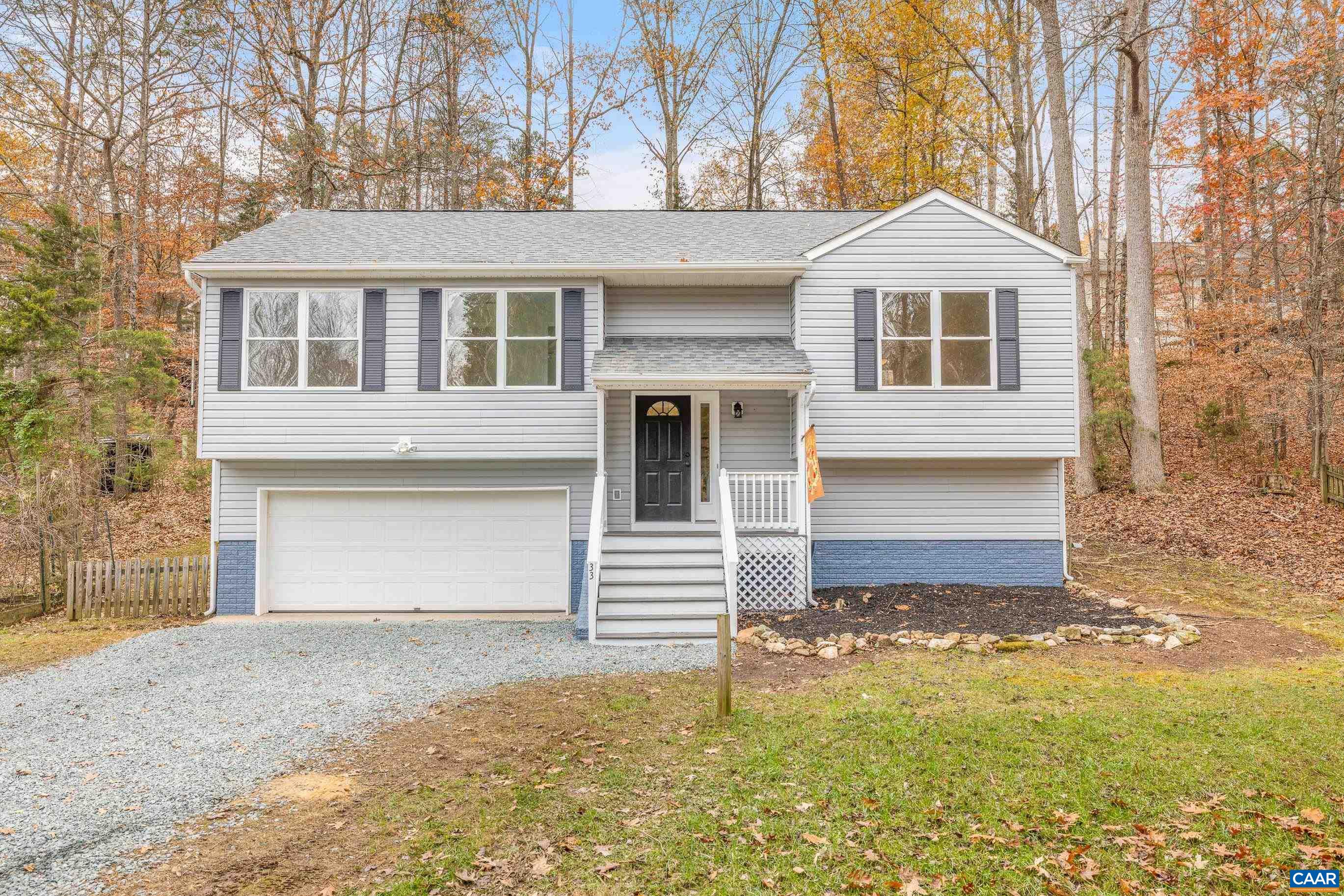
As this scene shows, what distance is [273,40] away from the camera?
59.6 ft

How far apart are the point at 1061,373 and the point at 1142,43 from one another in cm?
986

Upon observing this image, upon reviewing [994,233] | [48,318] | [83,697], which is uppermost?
[994,233]

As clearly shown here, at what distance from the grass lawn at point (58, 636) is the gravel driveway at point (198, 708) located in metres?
0.38

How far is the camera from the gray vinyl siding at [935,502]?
36.2 feet

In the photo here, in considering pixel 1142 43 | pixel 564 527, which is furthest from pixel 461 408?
pixel 1142 43

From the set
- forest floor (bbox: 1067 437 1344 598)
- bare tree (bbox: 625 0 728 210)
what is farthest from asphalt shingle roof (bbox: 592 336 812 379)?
bare tree (bbox: 625 0 728 210)

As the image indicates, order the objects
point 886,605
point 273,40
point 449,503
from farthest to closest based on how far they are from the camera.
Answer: point 273,40
point 449,503
point 886,605

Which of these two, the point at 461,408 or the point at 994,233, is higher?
the point at 994,233

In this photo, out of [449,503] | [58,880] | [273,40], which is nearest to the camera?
[58,880]

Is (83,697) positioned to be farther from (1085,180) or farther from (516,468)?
(1085,180)

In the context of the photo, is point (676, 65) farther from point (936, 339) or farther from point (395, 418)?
point (395, 418)

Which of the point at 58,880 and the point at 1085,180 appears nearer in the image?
the point at 58,880

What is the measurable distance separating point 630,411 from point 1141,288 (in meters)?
11.6

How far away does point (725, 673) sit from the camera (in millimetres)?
5715
